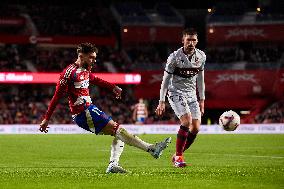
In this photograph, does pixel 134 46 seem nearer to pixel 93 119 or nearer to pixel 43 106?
pixel 43 106

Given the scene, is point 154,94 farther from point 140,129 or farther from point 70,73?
point 70,73

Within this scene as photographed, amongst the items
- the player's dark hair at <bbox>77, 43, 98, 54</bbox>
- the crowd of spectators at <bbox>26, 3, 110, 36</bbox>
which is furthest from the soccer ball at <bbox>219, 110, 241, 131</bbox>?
the crowd of spectators at <bbox>26, 3, 110, 36</bbox>

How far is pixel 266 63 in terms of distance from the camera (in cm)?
4903

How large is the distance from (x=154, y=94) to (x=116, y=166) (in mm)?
38356

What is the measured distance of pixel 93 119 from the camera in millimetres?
10930

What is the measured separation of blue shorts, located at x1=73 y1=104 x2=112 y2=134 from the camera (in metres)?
10.9

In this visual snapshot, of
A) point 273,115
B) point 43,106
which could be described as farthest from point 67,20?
point 273,115

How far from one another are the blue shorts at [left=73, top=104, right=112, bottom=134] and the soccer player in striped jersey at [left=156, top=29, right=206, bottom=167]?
2287mm

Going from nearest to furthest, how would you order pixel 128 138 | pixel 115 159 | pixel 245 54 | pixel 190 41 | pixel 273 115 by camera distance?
pixel 128 138 → pixel 115 159 → pixel 190 41 → pixel 273 115 → pixel 245 54

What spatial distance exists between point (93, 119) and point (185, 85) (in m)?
3.11

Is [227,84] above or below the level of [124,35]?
below

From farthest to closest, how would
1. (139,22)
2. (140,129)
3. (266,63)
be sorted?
1. (139,22)
2. (266,63)
3. (140,129)

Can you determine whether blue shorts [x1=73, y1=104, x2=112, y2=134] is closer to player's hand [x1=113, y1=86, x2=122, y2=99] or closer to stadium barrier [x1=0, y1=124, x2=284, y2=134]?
player's hand [x1=113, y1=86, x2=122, y2=99]

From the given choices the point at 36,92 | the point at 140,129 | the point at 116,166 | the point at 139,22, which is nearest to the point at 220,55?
the point at 139,22
